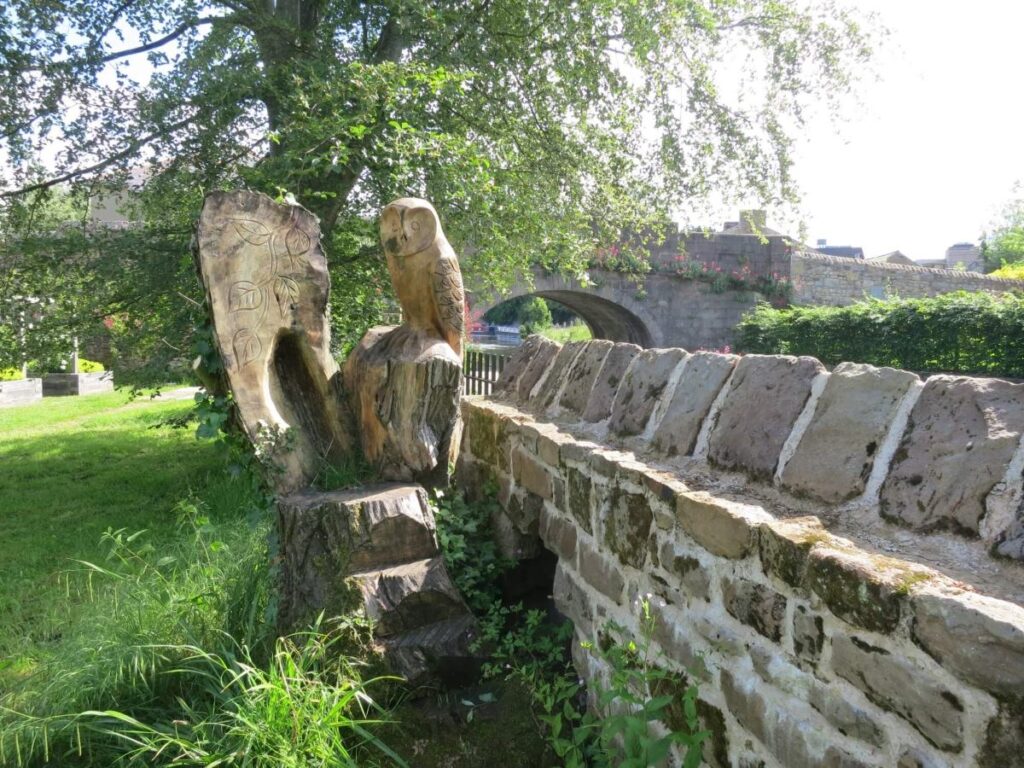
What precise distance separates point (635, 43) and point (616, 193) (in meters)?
1.69

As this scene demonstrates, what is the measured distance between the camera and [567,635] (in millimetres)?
2869

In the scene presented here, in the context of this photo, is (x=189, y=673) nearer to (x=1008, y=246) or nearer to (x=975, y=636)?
(x=975, y=636)

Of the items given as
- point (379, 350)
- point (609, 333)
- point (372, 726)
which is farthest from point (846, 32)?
point (609, 333)

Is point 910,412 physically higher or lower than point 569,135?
lower

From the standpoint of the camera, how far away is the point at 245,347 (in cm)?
300

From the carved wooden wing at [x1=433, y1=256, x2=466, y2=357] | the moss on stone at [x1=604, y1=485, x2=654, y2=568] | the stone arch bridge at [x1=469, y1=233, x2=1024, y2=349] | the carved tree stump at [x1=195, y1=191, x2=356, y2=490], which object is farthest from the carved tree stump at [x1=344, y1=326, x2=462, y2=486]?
the stone arch bridge at [x1=469, y1=233, x2=1024, y2=349]

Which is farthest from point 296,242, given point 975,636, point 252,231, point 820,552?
point 975,636

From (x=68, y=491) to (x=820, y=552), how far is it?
7.24 m

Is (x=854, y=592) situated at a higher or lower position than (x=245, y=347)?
lower

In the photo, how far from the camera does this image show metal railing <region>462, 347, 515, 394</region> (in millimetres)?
9016

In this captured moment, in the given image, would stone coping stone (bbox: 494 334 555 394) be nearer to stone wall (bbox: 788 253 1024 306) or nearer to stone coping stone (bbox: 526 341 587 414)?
stone coping stone (bbox: 526 341 587 414)

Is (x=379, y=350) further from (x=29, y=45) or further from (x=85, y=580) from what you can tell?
(x=29, y=45)

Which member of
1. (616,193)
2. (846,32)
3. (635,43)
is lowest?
(616,193)

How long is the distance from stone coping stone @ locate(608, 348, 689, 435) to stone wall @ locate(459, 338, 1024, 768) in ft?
0.03
